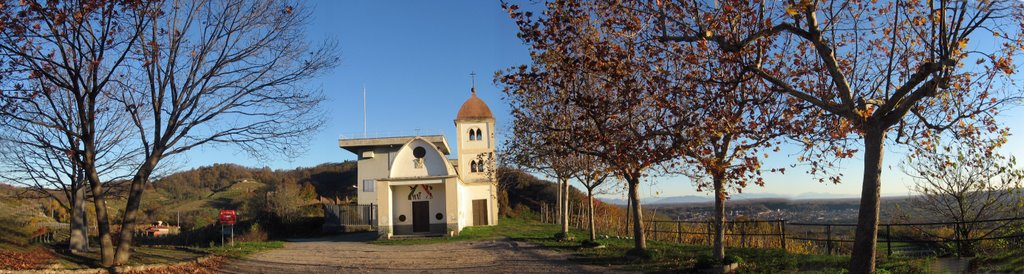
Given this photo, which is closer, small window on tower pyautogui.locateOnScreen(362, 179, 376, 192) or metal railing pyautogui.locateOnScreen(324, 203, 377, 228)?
metal railing pyautogui.locateOnScreen(324, 203, 377, 228)

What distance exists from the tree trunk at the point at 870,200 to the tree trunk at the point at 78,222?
1799 cm

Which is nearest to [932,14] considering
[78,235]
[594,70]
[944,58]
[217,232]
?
[944,58]

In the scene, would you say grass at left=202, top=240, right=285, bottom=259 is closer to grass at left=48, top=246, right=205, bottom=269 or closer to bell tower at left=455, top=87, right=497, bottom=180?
grass at left=48, top=246, right=205, bottom=269

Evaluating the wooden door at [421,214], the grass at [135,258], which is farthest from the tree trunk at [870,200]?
the wooden door at [421,214]

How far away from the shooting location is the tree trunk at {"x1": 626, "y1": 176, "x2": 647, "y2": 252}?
16688 millimetres

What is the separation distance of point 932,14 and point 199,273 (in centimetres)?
1451

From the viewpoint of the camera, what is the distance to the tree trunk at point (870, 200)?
829 cm

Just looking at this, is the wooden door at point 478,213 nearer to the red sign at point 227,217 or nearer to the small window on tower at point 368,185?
the small window on tower at point 368,185

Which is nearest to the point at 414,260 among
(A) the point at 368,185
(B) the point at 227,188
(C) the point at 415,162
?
(C) the point at 415,162

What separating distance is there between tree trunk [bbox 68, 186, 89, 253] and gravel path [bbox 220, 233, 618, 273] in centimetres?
399

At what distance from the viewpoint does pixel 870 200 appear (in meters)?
8.30

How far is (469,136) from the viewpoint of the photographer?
140 feet

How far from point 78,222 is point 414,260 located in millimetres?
9080

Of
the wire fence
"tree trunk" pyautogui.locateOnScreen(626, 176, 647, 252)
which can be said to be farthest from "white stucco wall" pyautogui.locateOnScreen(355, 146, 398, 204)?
"tree trunk" pyautogui.locateOnScreen(626, 176, 647, 252)
